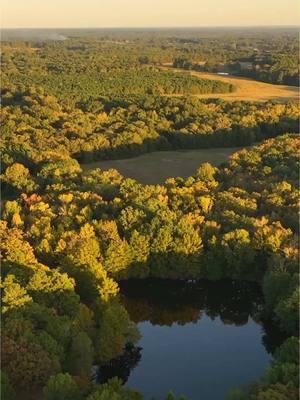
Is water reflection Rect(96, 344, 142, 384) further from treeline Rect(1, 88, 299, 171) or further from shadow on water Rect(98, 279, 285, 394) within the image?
treeline Rect(1, 88, 299, 171)

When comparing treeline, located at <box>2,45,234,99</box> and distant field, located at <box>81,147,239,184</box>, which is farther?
treeline, located at <box>2,45,234,99</box>

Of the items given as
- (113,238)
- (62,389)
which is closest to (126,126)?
(113,238)

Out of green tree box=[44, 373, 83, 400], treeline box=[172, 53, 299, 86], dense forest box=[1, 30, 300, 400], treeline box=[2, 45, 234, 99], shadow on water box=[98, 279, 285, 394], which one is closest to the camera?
green tree box=[44, 373, 83, 400]

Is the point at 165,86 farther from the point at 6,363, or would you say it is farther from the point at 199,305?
the point at 6,363

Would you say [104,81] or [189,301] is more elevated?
[104,81]

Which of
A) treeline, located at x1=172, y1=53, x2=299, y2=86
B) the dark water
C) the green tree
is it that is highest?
treeline, located at x1=172, y1=53, x2=299, y2=86

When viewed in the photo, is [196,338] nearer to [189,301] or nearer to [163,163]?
[189,301]

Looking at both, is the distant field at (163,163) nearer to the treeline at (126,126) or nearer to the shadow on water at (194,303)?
the treeline at (126,126)

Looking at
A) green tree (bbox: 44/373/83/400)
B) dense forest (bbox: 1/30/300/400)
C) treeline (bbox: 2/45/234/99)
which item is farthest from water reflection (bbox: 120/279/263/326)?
treeline (bbox: 2/45/234/99)
